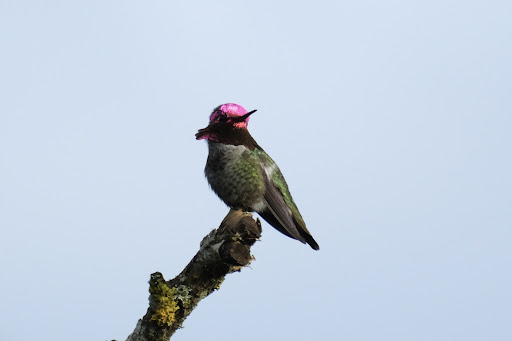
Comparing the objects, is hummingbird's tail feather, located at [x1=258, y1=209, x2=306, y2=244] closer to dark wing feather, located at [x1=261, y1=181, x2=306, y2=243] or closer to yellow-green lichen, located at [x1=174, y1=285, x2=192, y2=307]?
dark wing feather, located at [x1=261, y1=181, x2=306, y2=243]

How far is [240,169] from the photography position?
20.0ft

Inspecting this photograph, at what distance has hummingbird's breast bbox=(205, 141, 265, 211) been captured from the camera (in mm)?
6109

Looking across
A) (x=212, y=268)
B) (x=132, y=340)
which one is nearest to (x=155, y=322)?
(x=132, y=340)

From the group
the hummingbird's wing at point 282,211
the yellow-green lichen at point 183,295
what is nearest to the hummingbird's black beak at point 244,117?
the hummingbird's wing at point 282,211

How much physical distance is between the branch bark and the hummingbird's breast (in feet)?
5.22

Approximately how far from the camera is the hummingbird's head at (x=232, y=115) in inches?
245

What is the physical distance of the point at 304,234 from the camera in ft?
21.7

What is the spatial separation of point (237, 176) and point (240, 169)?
0.08 meters

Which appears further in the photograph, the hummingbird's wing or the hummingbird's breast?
the hummingbird's wing

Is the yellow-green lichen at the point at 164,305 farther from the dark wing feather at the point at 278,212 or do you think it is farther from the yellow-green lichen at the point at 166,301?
the dark wing feather at the point at 278,212

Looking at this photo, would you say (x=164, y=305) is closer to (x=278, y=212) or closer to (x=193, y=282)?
(x=193, y=282)

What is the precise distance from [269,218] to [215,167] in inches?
32.4

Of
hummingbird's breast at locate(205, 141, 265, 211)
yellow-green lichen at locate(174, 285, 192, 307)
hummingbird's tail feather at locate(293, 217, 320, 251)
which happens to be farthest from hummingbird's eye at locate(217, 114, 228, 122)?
yellow-green lichen at locate(174, 285, 192, 307)

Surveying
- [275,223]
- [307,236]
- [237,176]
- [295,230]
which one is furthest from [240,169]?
[307,236]
